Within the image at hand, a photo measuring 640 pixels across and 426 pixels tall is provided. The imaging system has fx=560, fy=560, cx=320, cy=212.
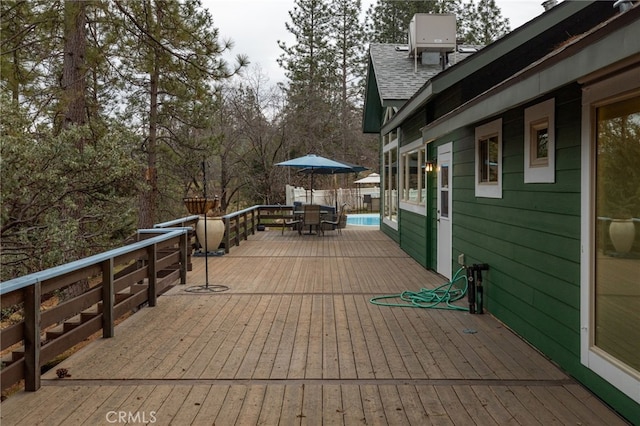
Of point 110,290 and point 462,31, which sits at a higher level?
point 462,31

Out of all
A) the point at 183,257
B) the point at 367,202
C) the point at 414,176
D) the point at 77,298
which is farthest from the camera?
the point at 367,202

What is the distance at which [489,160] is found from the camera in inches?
211

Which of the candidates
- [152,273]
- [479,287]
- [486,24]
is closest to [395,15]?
[486,24]

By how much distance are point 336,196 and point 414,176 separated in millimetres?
10013

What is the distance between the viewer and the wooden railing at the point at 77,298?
3143 mm

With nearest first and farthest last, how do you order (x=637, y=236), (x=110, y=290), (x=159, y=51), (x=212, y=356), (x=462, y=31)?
1. (x=637, y=236)
2. (x=212, y=356)
3. (x=110, y=290)
4. (x=159, y=51)
5. (x=462, y=31)

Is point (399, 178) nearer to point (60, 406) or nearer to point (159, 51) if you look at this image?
point (159, 51)

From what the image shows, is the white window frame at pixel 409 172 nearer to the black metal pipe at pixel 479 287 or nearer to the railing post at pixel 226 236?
the black metal pipe at pixel 479 287

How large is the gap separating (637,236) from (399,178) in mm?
8207

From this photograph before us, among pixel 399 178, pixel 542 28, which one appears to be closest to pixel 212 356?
pixel 542 28

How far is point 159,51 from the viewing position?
8.18m

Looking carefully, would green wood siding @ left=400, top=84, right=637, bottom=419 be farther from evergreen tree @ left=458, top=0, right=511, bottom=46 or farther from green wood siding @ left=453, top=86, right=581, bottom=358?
evergreen tree @ left=458, top=0, right=511, bottom=46

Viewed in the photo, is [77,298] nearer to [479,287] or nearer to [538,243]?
[538,243]

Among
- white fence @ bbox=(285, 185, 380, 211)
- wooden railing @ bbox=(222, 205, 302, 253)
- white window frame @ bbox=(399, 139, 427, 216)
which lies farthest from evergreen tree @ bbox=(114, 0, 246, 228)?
white fence @ bbox=(285, 185, 380, 211)
